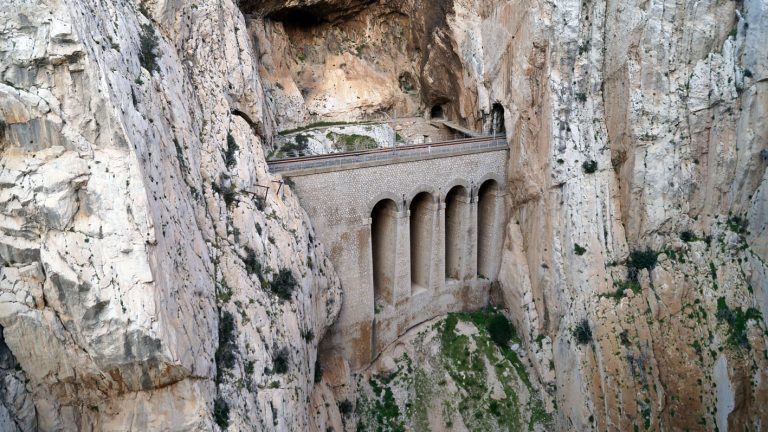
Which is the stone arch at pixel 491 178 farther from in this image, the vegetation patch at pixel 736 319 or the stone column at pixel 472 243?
the vegetation patch at pixel 736 319

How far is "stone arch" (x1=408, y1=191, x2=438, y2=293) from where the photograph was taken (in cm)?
2930

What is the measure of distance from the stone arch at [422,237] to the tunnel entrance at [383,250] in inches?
49.7

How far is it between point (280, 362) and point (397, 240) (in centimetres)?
993

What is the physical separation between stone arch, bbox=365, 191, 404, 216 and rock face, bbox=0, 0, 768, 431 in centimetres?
322

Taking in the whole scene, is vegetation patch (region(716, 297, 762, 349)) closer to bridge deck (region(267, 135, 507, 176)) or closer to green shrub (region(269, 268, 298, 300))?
bridge deck (region(267, 135, 507, 176))

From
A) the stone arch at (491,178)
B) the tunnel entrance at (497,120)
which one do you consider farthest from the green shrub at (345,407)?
the tunnel entrance at (497,120)

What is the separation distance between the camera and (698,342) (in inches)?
983

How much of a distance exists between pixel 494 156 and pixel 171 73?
54.4 ft

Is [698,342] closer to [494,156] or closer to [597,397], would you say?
[597,397]

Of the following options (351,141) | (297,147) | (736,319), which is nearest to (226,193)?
(297,147)

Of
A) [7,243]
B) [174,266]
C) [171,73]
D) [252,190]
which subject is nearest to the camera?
[7,243]

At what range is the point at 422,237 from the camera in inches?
1190

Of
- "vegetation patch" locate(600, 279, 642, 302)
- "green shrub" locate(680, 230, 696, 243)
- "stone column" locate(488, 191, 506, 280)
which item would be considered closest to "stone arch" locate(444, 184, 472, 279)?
"stone column" locate(488, 191, 506, 280)

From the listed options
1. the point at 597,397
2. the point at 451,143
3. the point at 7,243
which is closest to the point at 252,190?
the point at 7,243
